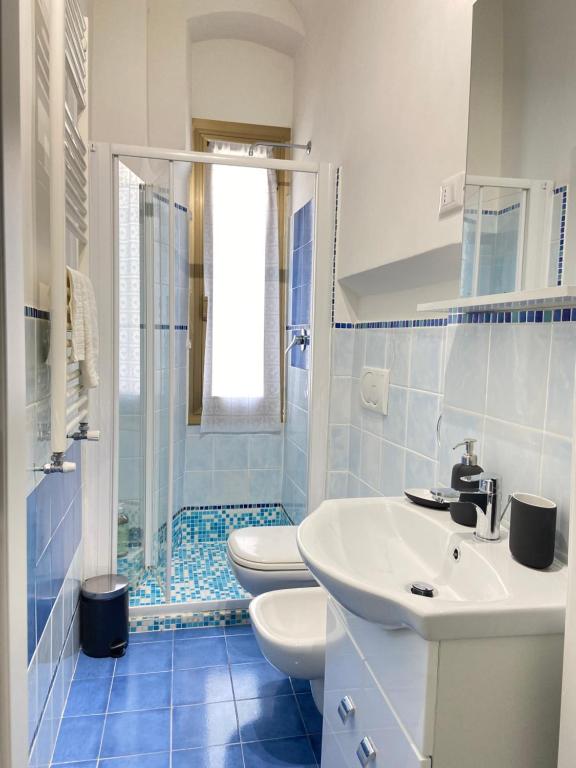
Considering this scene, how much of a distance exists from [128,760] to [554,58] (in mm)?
2081

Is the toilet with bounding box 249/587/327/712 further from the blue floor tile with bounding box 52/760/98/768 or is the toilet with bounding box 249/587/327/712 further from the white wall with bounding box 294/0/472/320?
the white wall with bounding box 294/0/472/320

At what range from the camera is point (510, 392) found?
120 centimetres

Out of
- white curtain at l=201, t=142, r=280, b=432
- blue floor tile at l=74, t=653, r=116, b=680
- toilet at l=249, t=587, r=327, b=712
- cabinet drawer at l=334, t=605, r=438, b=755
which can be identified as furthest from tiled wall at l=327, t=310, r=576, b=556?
blue floor tile at l=74, t=653, r=116, b=680

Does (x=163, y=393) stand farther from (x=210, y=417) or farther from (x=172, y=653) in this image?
(x=172, y=653)

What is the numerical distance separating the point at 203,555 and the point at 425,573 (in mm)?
2103

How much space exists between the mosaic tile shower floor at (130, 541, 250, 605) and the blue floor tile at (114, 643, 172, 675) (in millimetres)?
206

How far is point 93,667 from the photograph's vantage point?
7.11ft

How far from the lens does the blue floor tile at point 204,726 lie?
178cm

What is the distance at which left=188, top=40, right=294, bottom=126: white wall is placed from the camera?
126 inches

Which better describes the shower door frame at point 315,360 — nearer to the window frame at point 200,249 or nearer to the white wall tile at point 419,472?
the window frame at point 200,249

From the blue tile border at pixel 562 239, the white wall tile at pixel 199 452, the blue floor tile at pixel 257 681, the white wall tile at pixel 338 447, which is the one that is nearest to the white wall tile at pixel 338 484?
the white wall tile at pixel 338 447

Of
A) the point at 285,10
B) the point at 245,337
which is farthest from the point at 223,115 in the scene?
the point at 245,337

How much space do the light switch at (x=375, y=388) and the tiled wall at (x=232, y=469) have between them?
3.69 ft

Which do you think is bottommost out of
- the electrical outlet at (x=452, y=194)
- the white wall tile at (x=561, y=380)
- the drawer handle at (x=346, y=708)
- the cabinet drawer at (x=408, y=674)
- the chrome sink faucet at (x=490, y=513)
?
the drawer handle at (x=346, y=708)
